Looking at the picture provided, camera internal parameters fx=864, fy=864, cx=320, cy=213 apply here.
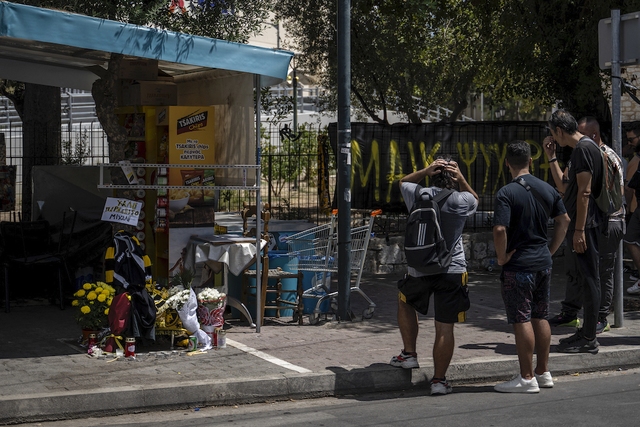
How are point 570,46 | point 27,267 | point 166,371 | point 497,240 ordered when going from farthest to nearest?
point 570,46
point 27,267
point 166,371
point 497,240

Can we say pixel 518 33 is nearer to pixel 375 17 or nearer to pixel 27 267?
pixel 375 17

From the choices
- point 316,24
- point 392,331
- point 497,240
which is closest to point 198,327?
point 392,331

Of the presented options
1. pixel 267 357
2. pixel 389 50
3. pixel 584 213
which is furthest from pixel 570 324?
pixel 389 50

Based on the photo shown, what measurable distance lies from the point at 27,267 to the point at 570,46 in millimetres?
8409

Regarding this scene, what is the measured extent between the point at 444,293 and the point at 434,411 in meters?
0.92

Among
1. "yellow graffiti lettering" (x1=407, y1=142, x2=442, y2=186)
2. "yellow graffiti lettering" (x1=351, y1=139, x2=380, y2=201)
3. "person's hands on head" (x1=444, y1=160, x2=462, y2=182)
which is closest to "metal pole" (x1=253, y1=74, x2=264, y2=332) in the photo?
"person's hands on head" (x1=444, y1=160, x2=462, y2=182)

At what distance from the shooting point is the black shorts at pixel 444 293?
260 inches

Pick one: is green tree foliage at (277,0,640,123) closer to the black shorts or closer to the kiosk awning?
the kiosk awning

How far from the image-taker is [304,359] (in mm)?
7453

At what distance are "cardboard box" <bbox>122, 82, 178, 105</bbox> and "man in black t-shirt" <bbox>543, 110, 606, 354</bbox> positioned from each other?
3865 millimetres

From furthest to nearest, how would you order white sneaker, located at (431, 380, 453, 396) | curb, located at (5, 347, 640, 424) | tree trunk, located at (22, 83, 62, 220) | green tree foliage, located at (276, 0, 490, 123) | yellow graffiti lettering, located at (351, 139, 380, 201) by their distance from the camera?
green tree foliage, located at (276, 0, 490, 123)
tree trunk, located at (22, 83, 62, 220)
yellow graffiti lettering, located at (351, 139, 380, 201)
white sneaker, located at (431, 380, 453, 396)
curb, located at (5, 347, 640, 424)

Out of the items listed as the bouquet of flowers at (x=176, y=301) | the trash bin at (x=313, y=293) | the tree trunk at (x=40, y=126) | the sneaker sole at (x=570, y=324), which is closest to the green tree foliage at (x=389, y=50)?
the tree trunk at (x=40, y=126)

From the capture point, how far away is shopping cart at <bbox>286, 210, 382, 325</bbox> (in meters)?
9.02

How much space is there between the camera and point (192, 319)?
7.56 meters
